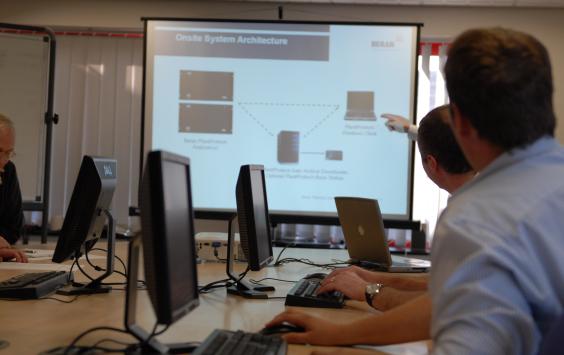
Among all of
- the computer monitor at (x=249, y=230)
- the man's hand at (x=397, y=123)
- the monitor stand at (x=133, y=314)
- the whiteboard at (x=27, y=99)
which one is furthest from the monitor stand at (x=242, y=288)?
the whiteboard at (x=27, y=99)

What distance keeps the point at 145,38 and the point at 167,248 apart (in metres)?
3.62

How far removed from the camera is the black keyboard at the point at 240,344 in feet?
3.62

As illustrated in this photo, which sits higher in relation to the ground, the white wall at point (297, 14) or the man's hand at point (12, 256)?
the white wall at point (297, 14)

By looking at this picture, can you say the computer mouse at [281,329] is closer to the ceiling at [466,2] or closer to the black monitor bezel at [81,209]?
the black monitor bezel at [81,209]

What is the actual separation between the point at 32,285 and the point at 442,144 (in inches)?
51.5

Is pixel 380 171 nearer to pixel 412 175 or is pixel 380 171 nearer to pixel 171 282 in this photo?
pixel 412 175

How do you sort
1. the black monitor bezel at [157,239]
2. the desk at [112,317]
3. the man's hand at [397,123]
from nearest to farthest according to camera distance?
the black monitor bezel at [157,239], the desk at [112,317], the man's hand at [397,123]

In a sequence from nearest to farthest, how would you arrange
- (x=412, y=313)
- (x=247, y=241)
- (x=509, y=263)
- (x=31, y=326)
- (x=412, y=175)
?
(x=509, y=263), (x=412, y=313), (x=31, y=326), (x=247, y=241), (x=412, y=175)

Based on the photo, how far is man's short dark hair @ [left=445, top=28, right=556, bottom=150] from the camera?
0.88 metres

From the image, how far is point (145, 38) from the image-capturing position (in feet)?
14.3

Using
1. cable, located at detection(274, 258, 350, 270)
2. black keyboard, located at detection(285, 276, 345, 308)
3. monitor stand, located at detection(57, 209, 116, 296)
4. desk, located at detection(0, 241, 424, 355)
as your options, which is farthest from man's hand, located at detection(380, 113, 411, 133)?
monitor stand, located at detection(57, 209, 116, 296)

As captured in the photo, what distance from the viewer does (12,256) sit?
8.02 ft

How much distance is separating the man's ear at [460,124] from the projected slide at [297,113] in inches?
128

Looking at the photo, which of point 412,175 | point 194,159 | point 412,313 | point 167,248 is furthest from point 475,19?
point 167,248
